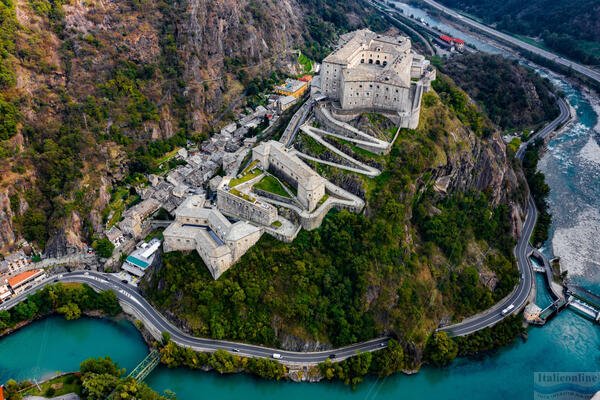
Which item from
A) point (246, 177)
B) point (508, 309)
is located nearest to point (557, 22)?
point (508, 309)

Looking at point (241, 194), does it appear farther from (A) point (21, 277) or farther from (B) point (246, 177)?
(A) point (21, 277)

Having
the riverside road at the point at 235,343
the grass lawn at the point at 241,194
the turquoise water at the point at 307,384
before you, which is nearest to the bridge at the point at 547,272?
the riverside road at the point at 235,343

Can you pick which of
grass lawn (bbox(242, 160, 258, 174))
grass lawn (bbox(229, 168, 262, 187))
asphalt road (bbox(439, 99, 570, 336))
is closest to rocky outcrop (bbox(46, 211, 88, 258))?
grass lawn (bbox(229, 168, 262, 187))

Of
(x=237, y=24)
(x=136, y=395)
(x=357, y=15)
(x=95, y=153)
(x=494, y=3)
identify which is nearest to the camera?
(x=136, y=395)

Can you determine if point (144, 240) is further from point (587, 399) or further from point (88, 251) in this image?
point (587, 399)

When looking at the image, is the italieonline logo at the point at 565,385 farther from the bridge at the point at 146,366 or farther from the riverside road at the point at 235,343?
the bridge at the point at 146,366

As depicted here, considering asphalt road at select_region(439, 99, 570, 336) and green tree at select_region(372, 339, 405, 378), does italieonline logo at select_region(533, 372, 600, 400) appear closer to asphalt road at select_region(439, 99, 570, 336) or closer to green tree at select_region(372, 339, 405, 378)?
asphalt road at select_region(439, 99, 570, 336)

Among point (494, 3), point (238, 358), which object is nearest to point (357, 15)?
point (494, 3)
